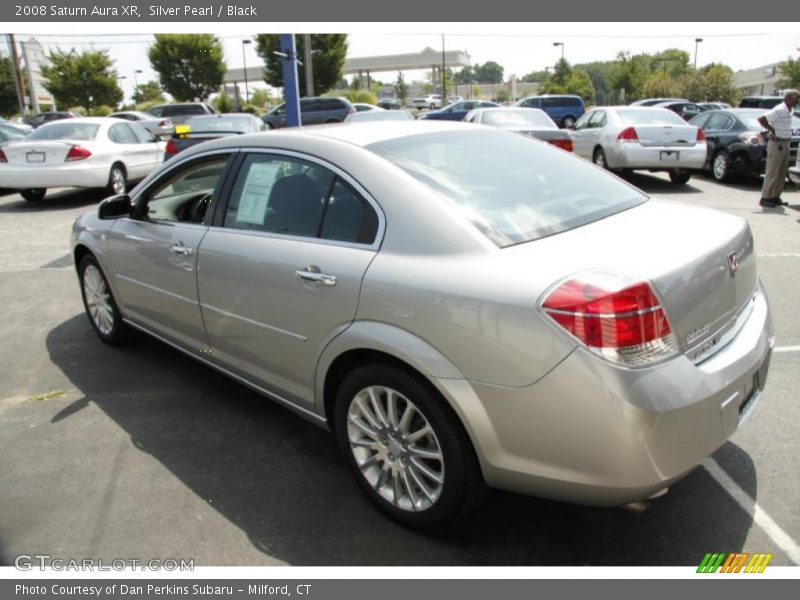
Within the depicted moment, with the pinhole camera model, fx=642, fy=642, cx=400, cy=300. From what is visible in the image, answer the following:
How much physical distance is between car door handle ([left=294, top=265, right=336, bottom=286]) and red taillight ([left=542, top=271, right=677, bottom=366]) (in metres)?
0.99

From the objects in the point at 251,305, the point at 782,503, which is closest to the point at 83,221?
the point at 251,305

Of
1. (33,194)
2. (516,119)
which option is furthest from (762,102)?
(33,194)

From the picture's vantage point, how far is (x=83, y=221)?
4.82 m

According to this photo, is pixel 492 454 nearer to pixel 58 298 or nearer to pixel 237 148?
pixel 237 148

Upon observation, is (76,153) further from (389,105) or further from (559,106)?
(389,105)

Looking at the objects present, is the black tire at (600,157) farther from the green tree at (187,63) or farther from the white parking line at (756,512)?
the green tree at (187,63)

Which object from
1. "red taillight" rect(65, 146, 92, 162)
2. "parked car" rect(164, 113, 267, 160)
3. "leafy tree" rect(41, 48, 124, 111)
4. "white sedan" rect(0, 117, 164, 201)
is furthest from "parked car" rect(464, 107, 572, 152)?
"leafy tree" rect(41, 48, 124, 111)

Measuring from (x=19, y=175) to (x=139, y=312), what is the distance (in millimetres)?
8708

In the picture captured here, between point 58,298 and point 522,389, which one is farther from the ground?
point 522,389

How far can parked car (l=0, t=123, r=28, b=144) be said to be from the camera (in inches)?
510

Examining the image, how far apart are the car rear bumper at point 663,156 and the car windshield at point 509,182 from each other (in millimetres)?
8899

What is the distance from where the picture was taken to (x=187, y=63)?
48375mm

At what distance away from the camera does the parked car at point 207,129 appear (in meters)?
11.5

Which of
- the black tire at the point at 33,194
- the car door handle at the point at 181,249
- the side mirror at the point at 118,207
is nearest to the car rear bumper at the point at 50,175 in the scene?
the black tire at the point at 33,194
